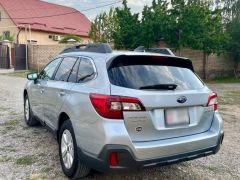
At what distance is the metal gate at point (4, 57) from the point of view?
24384 millimetres

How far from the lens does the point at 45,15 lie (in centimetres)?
3516

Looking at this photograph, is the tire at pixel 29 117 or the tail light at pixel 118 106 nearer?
the tail light at pixel 118 106

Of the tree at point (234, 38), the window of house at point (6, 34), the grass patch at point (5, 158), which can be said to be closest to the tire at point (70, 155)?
the grass patch at point (5, 158)

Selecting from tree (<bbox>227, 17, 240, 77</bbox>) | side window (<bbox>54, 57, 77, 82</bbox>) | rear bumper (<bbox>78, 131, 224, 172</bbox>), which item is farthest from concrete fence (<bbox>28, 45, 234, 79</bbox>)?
rear bumper (<bbox>78, 131, 224, 172</bbox>)

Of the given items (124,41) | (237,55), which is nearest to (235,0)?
(237,55)

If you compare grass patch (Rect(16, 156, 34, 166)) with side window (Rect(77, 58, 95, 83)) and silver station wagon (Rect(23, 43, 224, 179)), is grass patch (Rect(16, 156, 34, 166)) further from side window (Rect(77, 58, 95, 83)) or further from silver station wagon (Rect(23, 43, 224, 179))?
side window (Rect(77, 58, 95, 83))

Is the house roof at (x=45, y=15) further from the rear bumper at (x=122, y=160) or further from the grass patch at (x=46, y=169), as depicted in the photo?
the rear bumper at (x=122, y=160)

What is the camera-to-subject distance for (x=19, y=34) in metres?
30.2

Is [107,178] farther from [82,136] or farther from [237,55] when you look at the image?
[237,55]

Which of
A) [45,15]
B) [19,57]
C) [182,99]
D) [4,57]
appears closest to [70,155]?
[182,99]

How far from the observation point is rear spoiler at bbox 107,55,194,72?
10.8ft

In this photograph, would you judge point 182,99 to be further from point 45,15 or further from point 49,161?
point 45,15

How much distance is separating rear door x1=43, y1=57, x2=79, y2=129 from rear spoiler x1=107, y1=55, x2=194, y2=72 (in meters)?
0.81

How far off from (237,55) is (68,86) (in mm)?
17805
